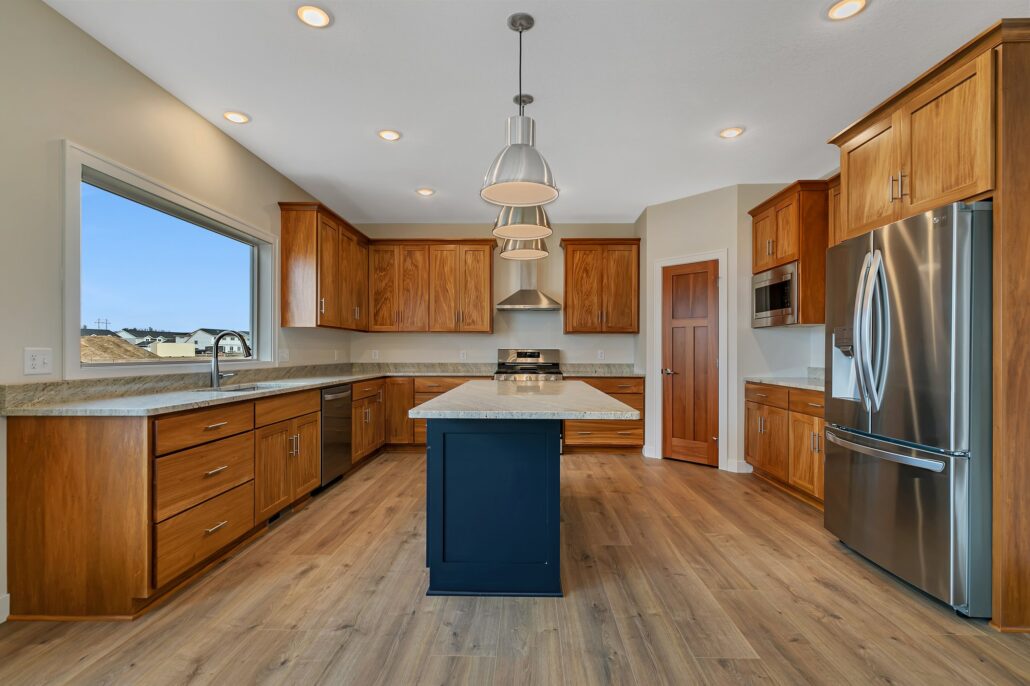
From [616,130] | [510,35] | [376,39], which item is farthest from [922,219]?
[376,39]

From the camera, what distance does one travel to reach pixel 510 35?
2.21 meters

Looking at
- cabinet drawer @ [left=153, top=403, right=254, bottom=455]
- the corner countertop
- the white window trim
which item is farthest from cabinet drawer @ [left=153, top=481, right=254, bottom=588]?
the corner countertop

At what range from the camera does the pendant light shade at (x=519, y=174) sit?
193 cm

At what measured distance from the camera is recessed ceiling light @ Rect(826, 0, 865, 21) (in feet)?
6.61

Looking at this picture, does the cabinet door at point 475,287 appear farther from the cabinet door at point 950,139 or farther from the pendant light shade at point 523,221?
the cabinet door at point 950,139

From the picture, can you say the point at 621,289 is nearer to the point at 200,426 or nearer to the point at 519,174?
the point at 519,174

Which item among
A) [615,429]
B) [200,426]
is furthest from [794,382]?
[200,426]

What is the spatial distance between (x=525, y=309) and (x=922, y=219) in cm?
Answer: 384

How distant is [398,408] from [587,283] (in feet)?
8.44

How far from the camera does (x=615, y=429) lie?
16.3ft

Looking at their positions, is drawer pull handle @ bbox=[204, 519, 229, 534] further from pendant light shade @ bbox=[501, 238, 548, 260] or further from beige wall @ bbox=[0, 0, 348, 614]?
pendant light shade @ bbox=[501, 238, 548, 260]

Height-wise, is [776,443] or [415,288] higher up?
[415,288]

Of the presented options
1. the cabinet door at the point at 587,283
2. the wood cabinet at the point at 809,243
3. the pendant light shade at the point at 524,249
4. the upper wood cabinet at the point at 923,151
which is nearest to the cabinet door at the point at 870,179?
the upper wood cabinet at the point at 923,151

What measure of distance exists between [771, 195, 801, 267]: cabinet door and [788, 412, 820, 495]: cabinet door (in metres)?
1.28
